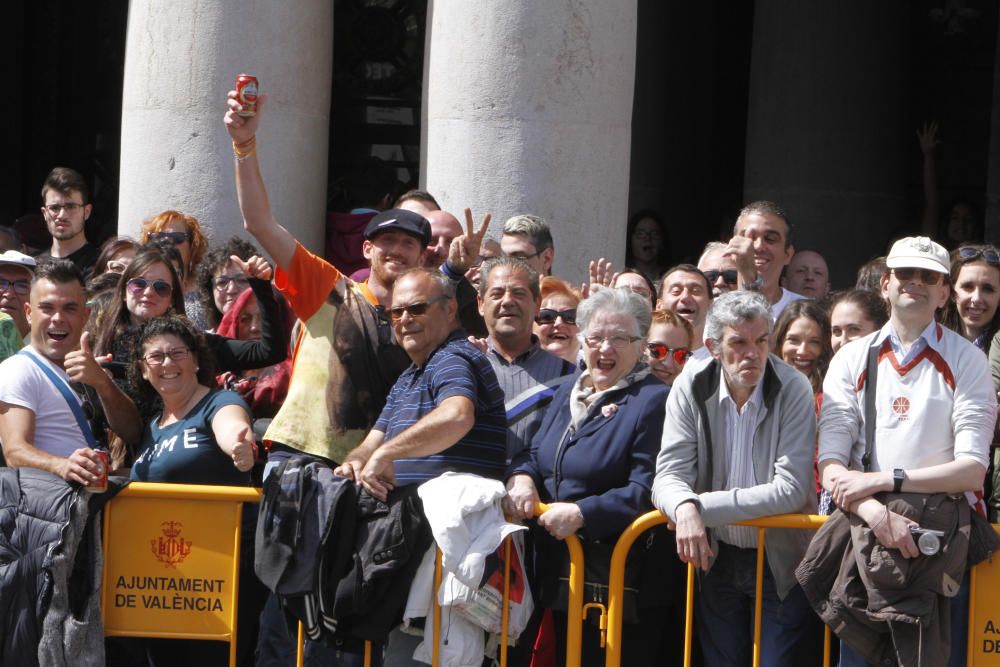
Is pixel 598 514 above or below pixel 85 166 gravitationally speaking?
below

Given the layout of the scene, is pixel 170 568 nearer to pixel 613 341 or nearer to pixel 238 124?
pixel 238 124

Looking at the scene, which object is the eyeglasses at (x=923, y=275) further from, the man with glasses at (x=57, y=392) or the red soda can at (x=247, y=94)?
the man with glasses at (x=57, y=392)

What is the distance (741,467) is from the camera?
6035 millimetres

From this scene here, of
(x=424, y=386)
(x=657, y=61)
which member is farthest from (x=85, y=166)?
(x=424, y=386)

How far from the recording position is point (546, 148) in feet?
30.1

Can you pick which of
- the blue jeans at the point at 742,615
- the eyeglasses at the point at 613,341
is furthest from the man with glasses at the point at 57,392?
the blue jeans at the point at 742,615

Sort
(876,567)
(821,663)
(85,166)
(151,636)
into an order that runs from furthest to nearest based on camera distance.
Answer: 1. (85,166)
2. (151,636)
3. (821,663)
4. (876,567)

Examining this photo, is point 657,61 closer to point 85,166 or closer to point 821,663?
point 85,166

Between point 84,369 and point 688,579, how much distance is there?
2.72m

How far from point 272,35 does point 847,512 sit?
5.33m

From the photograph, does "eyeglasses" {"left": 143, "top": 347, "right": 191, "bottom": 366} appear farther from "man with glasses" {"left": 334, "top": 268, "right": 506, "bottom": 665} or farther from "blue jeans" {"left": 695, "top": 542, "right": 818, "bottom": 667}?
"blue jeans" {"left": 695, "top": 542, "right": 818, "bottom": 667}

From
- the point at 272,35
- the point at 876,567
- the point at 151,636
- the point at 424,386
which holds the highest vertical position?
the point at 272,35

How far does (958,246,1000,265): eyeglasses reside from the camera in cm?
738

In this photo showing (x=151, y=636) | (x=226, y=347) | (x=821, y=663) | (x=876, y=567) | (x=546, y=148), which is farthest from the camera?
(x=546, y=148)
